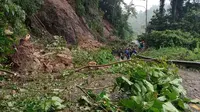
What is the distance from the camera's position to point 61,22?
16750 mm

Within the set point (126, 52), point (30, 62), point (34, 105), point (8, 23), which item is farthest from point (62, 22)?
point (34, 105)

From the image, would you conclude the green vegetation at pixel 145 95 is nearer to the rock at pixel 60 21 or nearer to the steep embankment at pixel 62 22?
the steep embankment at pixel 62 22

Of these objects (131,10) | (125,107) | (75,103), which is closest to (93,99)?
(75,103)

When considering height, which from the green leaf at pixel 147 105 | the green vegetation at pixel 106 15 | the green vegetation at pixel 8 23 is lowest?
the green leaf at pixel 147 105

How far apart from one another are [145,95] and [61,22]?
13.5 meters

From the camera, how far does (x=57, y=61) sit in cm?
835

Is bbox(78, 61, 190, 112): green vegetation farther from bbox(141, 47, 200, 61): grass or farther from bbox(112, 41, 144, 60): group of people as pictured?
bbox(112, 41, 144, 60): group of people

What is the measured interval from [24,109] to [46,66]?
378 centimetres

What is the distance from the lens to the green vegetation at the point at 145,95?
11.9ft

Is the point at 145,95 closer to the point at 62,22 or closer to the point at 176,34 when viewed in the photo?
the point at 62,22

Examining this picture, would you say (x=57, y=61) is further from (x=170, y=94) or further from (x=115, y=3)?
(x=115, y=3)

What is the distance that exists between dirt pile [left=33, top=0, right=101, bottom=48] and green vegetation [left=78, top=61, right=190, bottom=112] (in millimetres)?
11197

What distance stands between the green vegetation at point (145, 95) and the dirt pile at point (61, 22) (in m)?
11.2

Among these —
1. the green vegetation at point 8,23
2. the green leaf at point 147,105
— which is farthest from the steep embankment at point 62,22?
the green leaf at point 147,105
